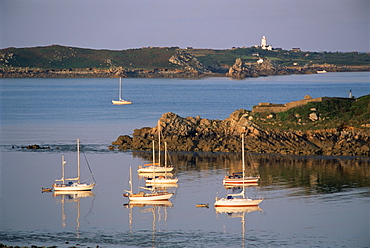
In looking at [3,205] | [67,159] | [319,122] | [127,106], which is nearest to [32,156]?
[67,159]

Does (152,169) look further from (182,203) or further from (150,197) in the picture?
(182,203)

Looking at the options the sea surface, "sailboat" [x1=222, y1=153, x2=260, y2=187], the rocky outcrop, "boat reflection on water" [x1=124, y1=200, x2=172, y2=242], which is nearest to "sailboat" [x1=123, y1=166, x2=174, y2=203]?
"boat reflection on water" [x1=124, y1=200, x2=172, y2=242]

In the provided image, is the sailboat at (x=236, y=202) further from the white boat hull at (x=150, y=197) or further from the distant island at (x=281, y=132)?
the distant island at (x=281, y=132)

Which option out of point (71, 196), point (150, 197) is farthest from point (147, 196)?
point (71, 196)

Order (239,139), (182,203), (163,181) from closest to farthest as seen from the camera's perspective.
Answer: (182,203), (163,181), (239,139)

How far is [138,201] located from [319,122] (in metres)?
21.5

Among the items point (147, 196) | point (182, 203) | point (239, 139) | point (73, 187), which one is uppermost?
point (239, 139)

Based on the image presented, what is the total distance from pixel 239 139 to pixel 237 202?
17388 mm

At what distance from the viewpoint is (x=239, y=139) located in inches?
2018

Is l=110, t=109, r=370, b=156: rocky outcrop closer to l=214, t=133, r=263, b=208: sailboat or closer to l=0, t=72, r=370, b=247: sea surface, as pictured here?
l=0, t=72, r=370, b=247: sea surface

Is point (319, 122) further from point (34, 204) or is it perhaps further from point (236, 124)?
point (34, 204)

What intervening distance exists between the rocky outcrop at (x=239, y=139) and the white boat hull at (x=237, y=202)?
49.9 ft

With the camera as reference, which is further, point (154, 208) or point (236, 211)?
point (154, 208)

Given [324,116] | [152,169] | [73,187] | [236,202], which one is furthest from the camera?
[324,116]
